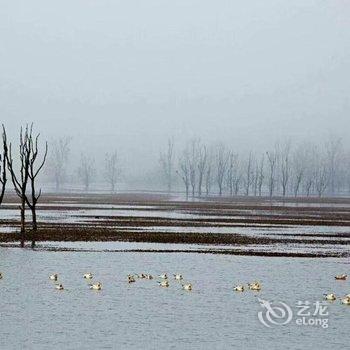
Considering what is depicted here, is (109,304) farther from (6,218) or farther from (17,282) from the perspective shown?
(6,218)

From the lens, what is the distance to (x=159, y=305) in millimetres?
24578

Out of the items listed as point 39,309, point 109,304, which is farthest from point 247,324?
point 39,309

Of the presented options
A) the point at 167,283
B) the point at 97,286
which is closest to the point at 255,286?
the point at 167,283

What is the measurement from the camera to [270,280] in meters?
30.0

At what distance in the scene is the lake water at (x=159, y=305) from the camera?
20031mm

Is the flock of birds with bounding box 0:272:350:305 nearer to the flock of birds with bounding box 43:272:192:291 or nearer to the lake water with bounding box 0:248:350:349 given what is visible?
the flock of birds with bounding box 43:272:192:291

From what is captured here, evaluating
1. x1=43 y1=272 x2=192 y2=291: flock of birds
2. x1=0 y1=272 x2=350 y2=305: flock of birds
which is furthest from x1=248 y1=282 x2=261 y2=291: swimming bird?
x1=43 y1=272 x2=192 y2=291: flock of birds

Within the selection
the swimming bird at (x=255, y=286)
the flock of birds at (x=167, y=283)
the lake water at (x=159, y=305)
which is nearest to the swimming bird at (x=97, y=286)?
the flock of birds at (x=167, y=283)

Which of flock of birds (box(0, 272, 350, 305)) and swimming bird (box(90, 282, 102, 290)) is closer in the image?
flock of birds (box(0, 272, 350, 305))

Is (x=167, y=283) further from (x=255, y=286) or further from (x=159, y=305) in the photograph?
(x=159, y=305)

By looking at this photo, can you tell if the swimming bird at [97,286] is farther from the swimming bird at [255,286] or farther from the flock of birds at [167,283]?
the swimming bird at [255,286]

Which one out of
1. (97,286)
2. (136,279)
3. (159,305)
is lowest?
(159,305)

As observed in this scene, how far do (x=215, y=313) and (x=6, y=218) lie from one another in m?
43.8

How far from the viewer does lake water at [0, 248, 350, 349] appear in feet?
65.7
